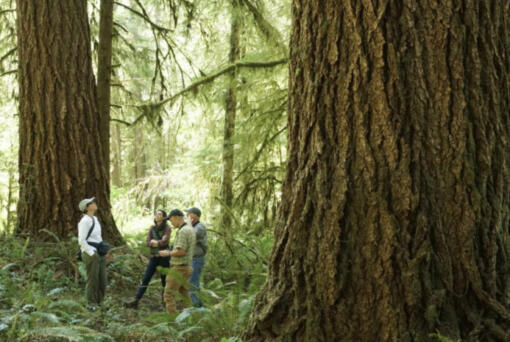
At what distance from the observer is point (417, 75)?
Result: 10.5 ft

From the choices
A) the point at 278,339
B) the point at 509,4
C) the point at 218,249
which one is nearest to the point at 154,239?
the point at 218,249

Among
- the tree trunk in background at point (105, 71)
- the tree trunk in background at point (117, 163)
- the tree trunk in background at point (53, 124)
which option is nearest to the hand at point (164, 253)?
the tree trunk in background at point (53, 124)

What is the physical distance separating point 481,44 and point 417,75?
0.46 meters

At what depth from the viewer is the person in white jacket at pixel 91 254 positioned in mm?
6777

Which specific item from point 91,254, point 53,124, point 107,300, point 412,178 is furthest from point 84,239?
point 412,178

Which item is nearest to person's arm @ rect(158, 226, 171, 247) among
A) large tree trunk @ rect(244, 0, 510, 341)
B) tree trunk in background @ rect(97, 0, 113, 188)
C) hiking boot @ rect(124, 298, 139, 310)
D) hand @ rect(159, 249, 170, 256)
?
hand @ rect(159, 249, 170, 256)

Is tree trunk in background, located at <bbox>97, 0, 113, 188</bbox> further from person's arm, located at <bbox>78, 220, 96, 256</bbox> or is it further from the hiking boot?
the hiking boot

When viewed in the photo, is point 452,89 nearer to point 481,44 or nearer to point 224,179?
point 481,44

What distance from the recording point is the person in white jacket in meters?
6.78

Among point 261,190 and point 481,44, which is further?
point 261,190

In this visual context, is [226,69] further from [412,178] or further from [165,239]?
[412,178]

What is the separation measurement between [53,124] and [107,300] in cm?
334

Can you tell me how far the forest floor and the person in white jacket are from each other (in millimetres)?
181

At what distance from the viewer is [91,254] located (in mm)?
6766
